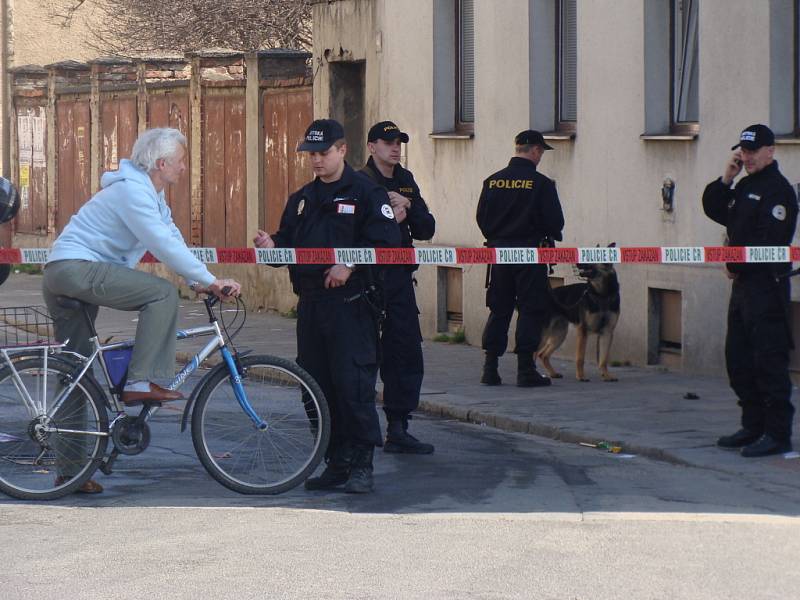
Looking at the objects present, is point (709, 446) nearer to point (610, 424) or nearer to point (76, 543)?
point (610, 424)

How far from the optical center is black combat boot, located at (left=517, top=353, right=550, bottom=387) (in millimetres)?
13000

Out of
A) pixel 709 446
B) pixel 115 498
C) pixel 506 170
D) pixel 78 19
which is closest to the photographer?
pixel 115 498

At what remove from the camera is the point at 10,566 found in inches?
265

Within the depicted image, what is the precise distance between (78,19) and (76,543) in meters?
27.5

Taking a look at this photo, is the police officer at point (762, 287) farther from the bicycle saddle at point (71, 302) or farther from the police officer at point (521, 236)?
the bicycle saddle at point (71, 302)

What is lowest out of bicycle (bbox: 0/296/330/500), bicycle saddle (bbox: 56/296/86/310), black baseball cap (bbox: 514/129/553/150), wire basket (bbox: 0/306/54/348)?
bicycle (bbox: 0/296/330/500)

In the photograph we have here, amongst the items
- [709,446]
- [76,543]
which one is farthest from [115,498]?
[709,446]

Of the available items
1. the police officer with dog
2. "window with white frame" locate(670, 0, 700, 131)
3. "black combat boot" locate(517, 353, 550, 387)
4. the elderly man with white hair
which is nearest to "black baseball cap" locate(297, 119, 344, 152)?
the elderly man with white hair

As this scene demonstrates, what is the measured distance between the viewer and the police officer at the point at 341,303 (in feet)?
27.3

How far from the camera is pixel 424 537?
23.6ft

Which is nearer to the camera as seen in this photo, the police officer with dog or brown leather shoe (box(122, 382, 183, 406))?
brown leather shoe (box(122, 382, 183, 406))

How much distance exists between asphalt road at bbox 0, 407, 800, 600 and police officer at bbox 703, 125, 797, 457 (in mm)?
693

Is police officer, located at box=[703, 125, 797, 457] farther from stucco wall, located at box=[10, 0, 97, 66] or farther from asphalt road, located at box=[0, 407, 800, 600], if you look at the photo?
stucco wall, located at box=[10, 0, 97, 66]

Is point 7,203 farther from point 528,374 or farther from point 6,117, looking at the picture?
point 6,117
